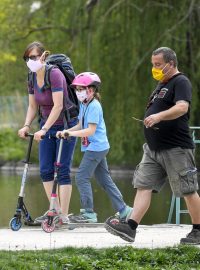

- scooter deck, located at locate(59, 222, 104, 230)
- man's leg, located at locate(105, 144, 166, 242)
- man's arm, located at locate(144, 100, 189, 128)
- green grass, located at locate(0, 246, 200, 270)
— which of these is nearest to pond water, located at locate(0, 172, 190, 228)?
scooter deck, located at locate(59, 222, 104, 230)

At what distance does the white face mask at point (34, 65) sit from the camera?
9781 millimetres

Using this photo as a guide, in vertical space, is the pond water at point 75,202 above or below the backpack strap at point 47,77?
below

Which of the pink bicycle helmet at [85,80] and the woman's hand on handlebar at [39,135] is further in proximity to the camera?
the pink bicycle helmet at [85,80]

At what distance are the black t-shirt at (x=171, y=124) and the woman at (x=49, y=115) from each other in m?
1.34

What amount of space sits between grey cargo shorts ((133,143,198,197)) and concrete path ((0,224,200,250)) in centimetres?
48

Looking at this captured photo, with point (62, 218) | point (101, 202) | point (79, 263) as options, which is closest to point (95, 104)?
point (62, 218)

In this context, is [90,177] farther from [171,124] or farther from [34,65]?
[171,124]

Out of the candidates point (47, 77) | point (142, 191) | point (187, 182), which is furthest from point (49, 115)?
point (187, 182)

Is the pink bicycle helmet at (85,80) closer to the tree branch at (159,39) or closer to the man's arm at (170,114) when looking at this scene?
the man's arm at (170,114)

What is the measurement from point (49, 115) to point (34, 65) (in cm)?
49

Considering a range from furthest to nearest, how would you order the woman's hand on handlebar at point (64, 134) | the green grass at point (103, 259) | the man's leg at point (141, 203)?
the woman's hand on handlebar at point (64, 134), the man's leg at point (141, 203), the green grass at point (103, 259)

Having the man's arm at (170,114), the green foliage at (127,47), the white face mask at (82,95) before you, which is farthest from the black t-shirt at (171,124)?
the green foliage at (127,47)

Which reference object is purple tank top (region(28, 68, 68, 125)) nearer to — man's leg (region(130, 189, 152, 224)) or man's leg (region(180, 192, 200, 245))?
man's leg (region(130, 189, 152, 224))

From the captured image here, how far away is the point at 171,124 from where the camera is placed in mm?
8656
